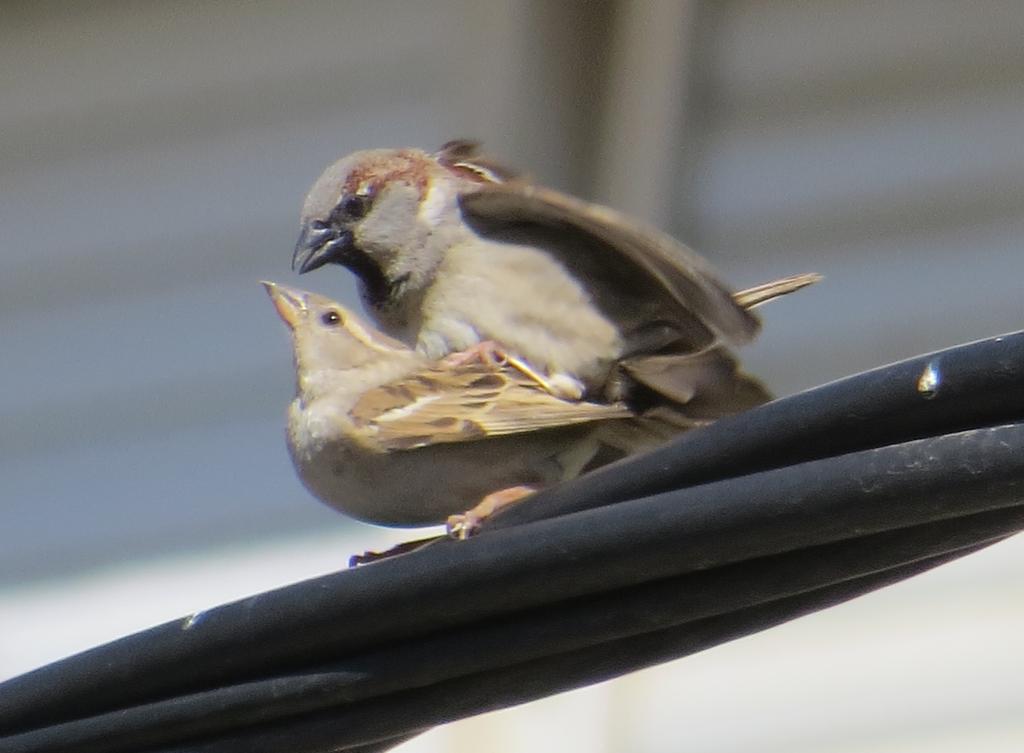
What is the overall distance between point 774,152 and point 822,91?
19 cm

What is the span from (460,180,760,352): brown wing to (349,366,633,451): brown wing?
225mm

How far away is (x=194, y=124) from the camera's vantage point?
19.0 ft

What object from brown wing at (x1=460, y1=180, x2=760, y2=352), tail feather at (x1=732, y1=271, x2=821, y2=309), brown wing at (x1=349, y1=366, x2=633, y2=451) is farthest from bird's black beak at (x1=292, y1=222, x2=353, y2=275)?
tail feather at (x1=732, y1=271, x2=821, y2=309)

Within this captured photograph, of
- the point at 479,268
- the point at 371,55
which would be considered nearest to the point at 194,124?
the point at 371,55

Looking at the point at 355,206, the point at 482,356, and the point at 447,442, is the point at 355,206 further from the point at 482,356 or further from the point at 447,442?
the point at 447,442

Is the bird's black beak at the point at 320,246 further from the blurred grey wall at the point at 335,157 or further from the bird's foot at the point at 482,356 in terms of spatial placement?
the blurred grey wall at the point at 335,157

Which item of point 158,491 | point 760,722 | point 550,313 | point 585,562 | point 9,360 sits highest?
point 9,360

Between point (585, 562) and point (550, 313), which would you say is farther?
point (550, 313)

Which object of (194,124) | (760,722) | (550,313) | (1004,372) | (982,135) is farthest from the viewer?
(194,124)

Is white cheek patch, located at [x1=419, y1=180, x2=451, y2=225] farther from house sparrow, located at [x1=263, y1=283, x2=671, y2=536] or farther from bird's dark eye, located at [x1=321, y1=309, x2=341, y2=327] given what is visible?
house sparrow, located at [x1=263, y1=283, x2=671, y2=536]

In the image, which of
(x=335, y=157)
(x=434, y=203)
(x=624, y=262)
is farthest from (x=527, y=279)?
(x=335, y=157)

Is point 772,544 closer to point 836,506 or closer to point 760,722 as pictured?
point 836,506

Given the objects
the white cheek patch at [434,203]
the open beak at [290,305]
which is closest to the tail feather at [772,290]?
the white cheek patch at [434,203]

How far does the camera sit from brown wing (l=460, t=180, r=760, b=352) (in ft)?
10.5
